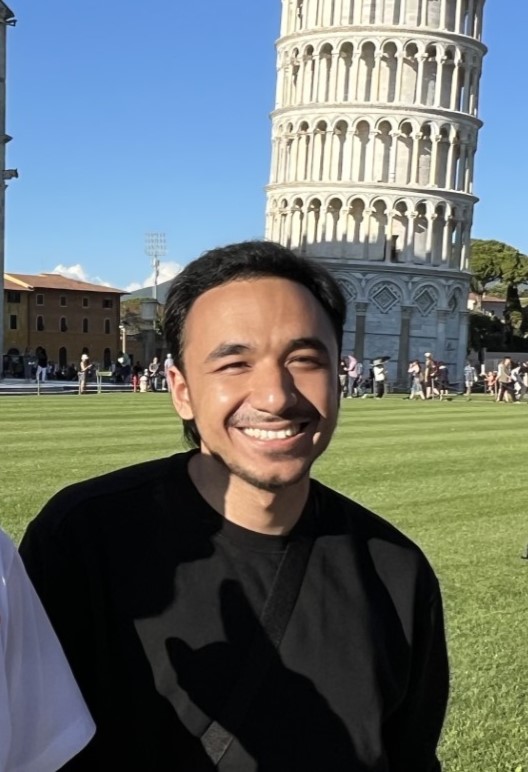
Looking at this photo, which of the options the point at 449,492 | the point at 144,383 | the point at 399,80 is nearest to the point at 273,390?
the point at 449,492

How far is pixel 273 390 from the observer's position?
7.85 feet

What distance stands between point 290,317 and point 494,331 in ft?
288

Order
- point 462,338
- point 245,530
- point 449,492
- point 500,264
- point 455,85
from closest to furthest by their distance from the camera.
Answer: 1. point 245,530
2. point 449,492
3. point 455,85
4. point 462,338
5. point 500,264

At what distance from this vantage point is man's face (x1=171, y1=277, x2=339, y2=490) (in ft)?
7.88

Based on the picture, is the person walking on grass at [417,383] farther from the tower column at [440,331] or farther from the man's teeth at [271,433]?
the man's teeth at [271,433]

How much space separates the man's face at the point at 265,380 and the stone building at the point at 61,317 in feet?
311

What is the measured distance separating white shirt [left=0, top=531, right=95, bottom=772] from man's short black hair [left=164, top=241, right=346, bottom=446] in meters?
0.96

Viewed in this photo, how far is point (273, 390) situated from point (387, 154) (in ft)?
228

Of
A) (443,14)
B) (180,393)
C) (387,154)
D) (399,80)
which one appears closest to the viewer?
(180,393)

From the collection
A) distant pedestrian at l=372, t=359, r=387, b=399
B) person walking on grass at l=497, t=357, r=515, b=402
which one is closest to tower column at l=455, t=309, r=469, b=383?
distant pedestrian at l=372, t=359, r=387, b=399

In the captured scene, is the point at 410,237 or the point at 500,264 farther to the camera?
the point at 500,264

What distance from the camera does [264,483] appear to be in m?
2.39

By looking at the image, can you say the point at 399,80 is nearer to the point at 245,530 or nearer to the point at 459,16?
the point at 459,16

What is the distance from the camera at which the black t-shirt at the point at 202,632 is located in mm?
2277
